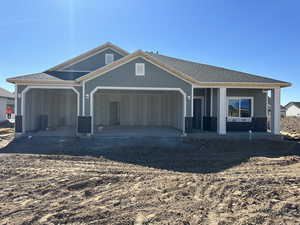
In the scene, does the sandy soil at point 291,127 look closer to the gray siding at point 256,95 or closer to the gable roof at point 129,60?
the gray siding at point 256,95

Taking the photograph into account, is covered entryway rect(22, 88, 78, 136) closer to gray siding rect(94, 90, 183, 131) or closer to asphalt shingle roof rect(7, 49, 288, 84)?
asphalt shingle roof rect(7, 49, 288, 84)

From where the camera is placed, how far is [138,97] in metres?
17.1

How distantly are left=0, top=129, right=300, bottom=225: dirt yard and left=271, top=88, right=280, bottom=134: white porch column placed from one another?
4592 millimetres

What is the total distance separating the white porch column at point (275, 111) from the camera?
42.2 ft

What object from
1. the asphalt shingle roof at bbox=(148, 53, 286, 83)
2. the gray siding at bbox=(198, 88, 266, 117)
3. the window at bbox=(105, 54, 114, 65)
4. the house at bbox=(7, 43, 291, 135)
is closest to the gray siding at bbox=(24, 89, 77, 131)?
the house at bbox=(7, 43, 291, 135)

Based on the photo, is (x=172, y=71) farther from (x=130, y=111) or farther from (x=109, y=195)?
(x=109, y=195)

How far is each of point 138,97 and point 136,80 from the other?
16.9ft

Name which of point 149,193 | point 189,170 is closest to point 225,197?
point 149,193

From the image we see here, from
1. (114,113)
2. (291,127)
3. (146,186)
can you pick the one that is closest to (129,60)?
(114,113)

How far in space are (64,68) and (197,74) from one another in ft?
32.3

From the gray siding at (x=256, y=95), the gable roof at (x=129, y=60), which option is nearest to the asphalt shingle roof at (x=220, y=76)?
the gray siding at (x=256, y=95)

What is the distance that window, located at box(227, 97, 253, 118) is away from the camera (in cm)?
1416

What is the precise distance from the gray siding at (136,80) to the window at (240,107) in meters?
3.64

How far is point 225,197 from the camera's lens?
14.6ft
